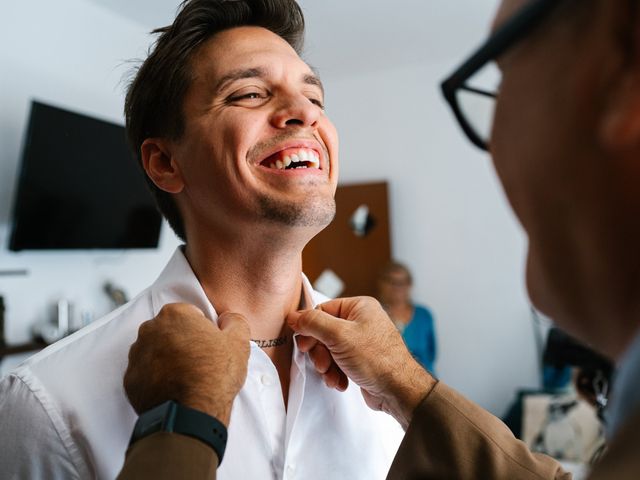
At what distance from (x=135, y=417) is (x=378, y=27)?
413cm

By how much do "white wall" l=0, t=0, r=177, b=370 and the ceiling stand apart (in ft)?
0.90

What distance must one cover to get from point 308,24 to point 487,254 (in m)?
2.53

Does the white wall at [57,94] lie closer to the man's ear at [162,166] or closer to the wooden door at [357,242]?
the wooden door at [357,242]

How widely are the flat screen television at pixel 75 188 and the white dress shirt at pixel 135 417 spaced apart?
217 centimetres

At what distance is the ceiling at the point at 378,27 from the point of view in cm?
411

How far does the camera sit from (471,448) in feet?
3.52

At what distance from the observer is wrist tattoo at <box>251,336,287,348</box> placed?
1304 mm

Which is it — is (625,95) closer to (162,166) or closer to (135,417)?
(135,417)

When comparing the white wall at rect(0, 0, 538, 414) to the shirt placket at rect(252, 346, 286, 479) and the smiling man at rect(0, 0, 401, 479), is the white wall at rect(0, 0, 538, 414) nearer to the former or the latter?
the smiling man at rect(0, 0, 401, 479)

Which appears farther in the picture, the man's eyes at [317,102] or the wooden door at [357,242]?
the wooden door at [357,242]

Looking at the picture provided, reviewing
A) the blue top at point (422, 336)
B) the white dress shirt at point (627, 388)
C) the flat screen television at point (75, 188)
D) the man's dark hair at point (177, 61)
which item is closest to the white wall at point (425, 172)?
the flat screen television at point (75, 188)

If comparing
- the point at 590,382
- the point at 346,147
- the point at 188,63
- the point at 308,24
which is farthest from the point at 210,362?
the point at 346,147

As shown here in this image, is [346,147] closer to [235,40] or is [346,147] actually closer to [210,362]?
[235,40]

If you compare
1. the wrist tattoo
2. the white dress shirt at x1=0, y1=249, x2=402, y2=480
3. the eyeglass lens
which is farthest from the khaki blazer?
the eyeglass lens
